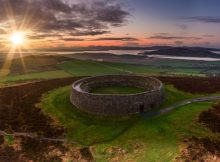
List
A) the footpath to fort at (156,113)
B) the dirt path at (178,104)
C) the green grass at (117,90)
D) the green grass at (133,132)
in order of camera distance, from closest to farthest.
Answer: the green grass at (133,132), the footpath to fort at (156,113), the dirt path at (178,104), the green grass at (117,90)

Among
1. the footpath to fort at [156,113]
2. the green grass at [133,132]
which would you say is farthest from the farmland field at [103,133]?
the footpath to fort at [156,113]

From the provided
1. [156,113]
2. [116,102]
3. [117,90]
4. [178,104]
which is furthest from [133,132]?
[117,90]

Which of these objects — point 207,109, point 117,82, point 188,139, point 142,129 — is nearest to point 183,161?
point 188,139

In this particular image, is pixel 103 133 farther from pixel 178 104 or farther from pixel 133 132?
pixel 178 104

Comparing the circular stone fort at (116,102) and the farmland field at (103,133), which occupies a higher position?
the circular stone fort at (116,102)

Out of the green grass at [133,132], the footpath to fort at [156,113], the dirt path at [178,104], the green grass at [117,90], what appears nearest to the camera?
the green grass at [133,132]

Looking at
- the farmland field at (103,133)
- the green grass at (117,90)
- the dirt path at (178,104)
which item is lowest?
the farmland field at (103,133)

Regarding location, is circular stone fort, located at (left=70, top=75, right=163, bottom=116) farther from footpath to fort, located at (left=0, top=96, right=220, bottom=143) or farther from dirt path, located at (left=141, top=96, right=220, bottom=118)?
footpath to fort, located at (left=0, top=96, right=220, bottom=143)

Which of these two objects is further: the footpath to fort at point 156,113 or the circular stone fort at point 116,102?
the circular stone fort at point 116,102

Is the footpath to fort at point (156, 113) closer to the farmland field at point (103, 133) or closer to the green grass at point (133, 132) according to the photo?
the farmland field at point (103, 133)
